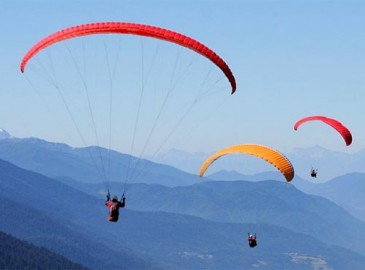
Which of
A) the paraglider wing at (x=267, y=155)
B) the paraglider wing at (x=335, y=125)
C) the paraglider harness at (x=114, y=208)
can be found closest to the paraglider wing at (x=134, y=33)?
the paraglider harness at (x=114, y=208)

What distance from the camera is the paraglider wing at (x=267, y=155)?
159ft

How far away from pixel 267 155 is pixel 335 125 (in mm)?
13801

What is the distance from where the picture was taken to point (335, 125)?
6156 centimetres

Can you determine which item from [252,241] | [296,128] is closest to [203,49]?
[252,241]

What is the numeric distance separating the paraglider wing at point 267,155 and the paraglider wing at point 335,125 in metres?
8.71

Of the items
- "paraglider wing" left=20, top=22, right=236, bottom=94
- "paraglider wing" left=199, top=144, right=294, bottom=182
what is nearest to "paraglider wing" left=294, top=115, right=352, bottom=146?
"paraglider wing" left=199, top=144, right=294, bottom=182

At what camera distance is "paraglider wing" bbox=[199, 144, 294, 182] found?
48.5m

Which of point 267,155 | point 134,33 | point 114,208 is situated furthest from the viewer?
point 267,155

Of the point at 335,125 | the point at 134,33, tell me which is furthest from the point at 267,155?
the point at 134,33

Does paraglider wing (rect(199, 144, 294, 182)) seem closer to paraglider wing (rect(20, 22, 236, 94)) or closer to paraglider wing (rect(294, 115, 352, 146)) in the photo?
paraglider wing (rect(294, 115, 352, 146))

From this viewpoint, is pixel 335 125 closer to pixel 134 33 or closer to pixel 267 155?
pixel 267 155

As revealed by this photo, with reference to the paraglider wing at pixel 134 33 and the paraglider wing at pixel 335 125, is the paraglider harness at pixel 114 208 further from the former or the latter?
the paraglider wing at pixel 335 125

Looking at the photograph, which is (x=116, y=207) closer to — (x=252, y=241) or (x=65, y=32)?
(x=65, y=32)

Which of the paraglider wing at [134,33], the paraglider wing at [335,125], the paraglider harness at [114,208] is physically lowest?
the paraglider harness at [114,208]
